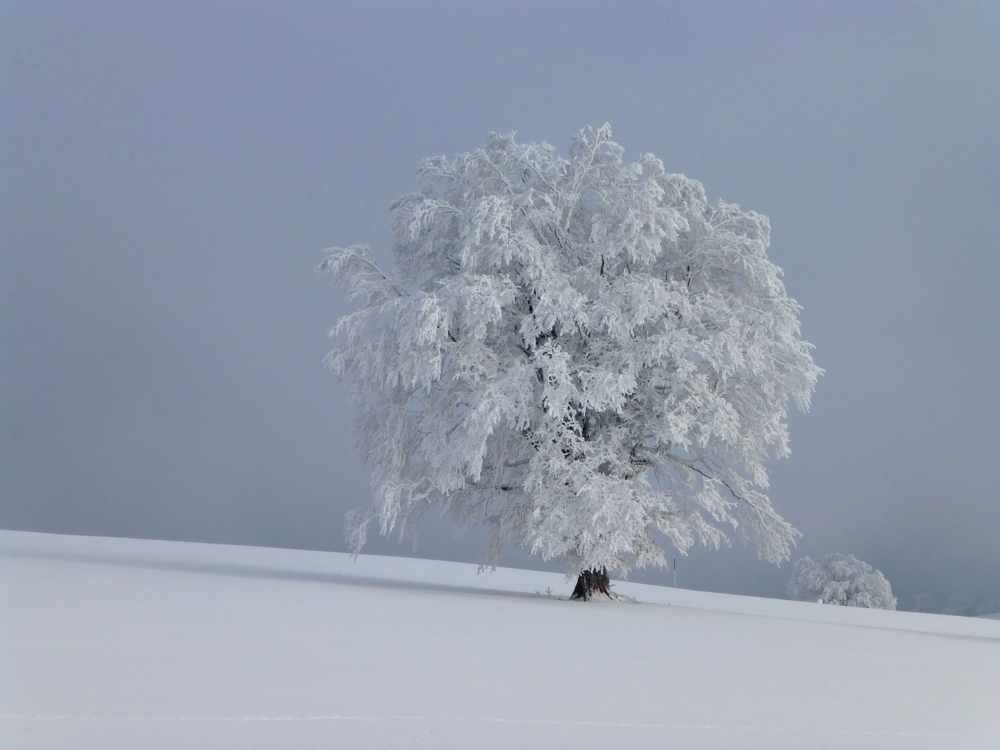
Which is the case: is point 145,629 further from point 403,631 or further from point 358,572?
point 358,572

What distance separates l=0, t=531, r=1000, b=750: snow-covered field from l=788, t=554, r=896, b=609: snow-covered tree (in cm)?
2196

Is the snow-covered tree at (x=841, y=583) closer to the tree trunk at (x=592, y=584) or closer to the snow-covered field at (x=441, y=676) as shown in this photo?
the tree trunk at (x=592, y=584)

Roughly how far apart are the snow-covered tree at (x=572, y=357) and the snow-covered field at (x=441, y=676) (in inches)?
109

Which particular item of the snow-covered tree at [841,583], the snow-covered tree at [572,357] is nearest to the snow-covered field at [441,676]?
the snow-covered tree at [572,357]

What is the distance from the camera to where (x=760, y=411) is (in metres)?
15.6

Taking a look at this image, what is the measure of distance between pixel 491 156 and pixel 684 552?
7516 mm

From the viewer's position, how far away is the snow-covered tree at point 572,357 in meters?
14.0

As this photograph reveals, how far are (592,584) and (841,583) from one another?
21.2 metres

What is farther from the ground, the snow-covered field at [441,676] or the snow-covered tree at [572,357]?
the snow-covered tree at [572,357]

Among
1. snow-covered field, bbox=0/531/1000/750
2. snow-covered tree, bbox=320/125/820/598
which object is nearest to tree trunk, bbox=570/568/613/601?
snow-covered tree, bbox=320/125/820/598

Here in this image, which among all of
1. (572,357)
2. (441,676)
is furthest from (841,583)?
(441,676)

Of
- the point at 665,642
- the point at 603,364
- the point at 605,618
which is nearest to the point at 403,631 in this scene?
the point at 665,642

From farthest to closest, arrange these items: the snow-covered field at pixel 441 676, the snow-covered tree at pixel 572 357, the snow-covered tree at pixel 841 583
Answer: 1. the snow-covered tree at pixel 841 583
2. the snow-covered tree at pixel 572 357
3. the snow-covered field at pixel 441 676

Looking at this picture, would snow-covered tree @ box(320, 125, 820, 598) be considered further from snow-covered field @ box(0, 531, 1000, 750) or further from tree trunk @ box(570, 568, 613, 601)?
snow-covered field @ box(0, 531, 1000, 750)
